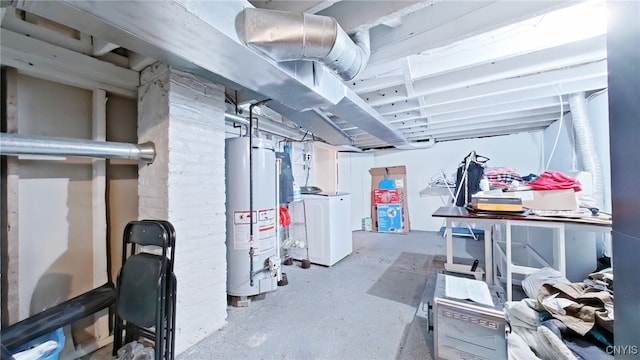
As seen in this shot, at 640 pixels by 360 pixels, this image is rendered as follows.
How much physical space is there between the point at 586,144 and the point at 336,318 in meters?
3.32

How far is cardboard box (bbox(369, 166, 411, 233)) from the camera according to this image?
5.68m

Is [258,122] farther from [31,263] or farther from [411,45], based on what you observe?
[31,263]

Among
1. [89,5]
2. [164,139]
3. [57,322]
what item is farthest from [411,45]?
[57,322]

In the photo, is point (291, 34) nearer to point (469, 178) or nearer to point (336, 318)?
point (336, 318)

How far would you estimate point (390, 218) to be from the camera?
5.68 meters

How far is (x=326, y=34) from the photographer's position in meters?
1.14

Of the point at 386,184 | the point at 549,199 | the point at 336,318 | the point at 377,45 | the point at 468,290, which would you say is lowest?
the point at 336,318

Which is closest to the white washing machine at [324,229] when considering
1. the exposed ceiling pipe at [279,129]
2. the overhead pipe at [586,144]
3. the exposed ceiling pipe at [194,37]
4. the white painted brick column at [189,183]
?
the exposed ceiling pipe at [279,129]

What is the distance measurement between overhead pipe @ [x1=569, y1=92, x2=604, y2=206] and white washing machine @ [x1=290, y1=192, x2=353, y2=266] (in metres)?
2.87

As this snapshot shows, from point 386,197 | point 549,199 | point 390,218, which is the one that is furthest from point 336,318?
point 386,197

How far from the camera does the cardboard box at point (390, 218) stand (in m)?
5.61

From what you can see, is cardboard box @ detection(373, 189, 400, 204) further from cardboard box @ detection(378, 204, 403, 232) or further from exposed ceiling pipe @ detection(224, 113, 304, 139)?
exposed ceiling pipe @ detection(224, 113, 304, 139)

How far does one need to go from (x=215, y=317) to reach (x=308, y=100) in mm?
1881

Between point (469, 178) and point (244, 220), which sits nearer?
point (244, 220)
